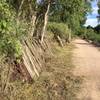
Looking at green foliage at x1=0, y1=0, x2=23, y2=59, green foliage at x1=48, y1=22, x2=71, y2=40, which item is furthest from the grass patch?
green foliage at x1=48, y1=22, x2=71, y2=40

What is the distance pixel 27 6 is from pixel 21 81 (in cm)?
1073

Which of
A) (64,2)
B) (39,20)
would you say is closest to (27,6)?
(64,2)

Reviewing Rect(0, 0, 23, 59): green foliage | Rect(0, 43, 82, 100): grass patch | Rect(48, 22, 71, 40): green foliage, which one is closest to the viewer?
Rect(0, 0, 23, 59): green foliage

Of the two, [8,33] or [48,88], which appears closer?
[8,33]

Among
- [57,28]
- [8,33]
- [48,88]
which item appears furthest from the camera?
[57,28]

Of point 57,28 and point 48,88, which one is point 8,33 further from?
point 57,28

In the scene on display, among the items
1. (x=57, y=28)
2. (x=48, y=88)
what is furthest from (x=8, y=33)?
(x=57, y=28)

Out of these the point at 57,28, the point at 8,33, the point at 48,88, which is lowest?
the point at 57,28

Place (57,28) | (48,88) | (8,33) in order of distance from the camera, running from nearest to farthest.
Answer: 1. (8,33)
2. (48,88)
3. (57,28)

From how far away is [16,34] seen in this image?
366 inches

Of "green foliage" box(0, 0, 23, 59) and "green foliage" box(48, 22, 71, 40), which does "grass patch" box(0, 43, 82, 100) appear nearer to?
"green foliage" box(0, 0, 23, 59)

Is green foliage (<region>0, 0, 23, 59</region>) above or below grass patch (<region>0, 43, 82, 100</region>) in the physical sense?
above

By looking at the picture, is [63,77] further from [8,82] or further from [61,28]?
[61,28]

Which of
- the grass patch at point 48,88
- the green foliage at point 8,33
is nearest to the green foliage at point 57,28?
the grass patch at point 48,88
